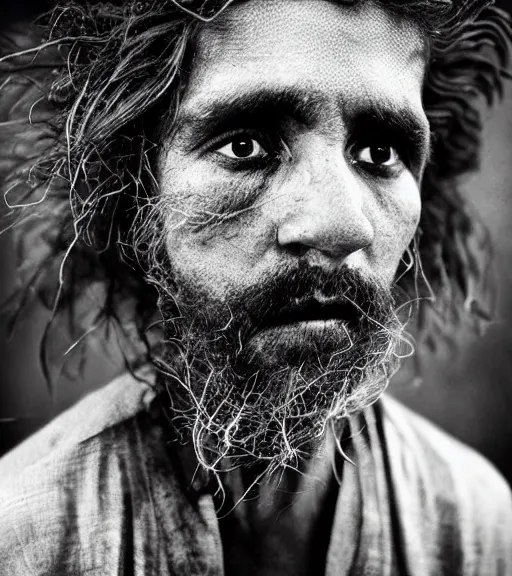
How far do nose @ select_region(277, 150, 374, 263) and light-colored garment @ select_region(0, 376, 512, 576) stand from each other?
11.5 inches

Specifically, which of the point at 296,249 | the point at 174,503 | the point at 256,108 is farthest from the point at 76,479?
the point at 256,108

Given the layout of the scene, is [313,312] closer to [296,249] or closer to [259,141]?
[296,249]

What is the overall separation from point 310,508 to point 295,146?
475mm

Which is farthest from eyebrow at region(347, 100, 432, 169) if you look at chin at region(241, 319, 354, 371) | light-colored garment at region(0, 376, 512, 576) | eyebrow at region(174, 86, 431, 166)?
light-colored garment at region(0, 376, 512, 576)

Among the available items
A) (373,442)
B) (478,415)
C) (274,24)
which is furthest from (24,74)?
(478,415)

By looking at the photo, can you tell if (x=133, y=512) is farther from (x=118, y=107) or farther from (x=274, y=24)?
(x=274, y=24)

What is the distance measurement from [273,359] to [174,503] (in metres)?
0.23

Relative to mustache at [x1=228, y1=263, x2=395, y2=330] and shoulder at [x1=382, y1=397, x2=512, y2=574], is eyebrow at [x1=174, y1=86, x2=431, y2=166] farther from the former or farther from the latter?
shoulder at [x1=382, y1=397, x2=512, y2=574]

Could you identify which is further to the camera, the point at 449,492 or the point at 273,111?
the point at 449,492

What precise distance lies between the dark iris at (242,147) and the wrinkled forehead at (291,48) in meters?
0.06

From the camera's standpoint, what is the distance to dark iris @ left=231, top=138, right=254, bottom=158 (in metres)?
0.76

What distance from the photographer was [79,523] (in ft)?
2.58

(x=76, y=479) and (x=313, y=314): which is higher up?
(x=313, y=314)

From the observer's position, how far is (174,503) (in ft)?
2.66
